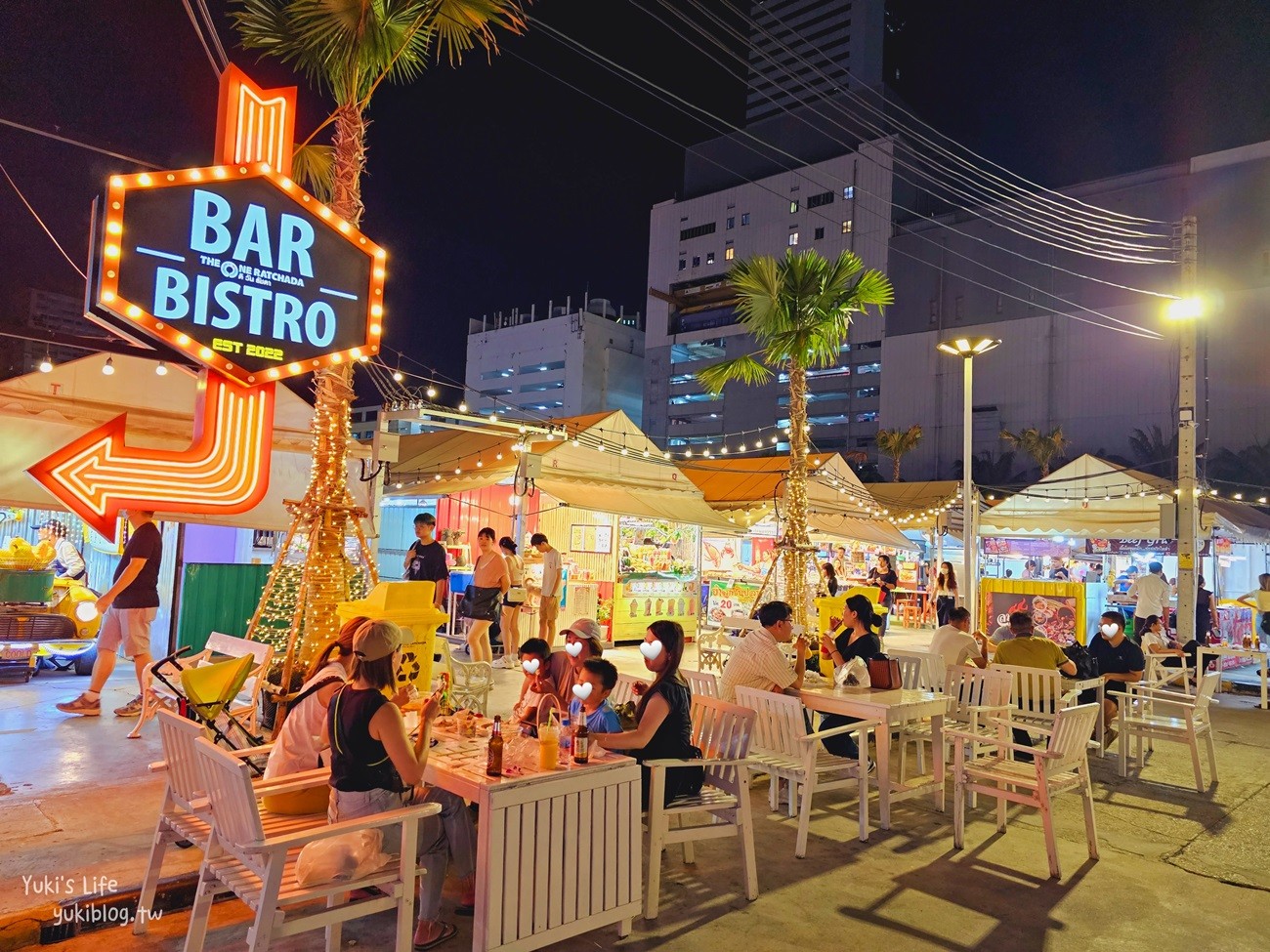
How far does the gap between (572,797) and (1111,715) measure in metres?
6.27

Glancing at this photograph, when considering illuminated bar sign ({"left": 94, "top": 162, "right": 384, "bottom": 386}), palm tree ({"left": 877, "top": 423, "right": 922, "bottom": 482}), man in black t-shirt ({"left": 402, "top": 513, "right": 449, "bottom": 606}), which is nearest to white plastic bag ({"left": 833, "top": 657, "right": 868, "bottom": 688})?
illuminated bar sign ({"left": 94, "top": 162, "right": 384, "bottom": 386})

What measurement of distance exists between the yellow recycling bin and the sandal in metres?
2.28

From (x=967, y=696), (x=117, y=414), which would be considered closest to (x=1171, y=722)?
(x=967, y=696)

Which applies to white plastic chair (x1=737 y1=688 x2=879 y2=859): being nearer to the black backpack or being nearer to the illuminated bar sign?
the black backpack

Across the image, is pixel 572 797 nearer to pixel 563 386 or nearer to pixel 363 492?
pixel 363 492

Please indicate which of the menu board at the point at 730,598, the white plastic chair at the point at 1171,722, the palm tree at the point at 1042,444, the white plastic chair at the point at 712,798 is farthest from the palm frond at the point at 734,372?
the palm tree at the point at 1042,444

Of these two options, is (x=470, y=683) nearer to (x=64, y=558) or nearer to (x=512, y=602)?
(x=512, y=602)

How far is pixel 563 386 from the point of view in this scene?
2958 inches

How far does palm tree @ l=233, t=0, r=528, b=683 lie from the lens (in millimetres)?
6086

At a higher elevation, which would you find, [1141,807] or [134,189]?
[134,189]

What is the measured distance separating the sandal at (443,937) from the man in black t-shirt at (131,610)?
4.15 m

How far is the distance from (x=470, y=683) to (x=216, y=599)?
3.66 metres

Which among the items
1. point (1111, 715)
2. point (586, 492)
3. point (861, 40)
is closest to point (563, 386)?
point (861, 40)

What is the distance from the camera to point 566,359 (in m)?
74.9
